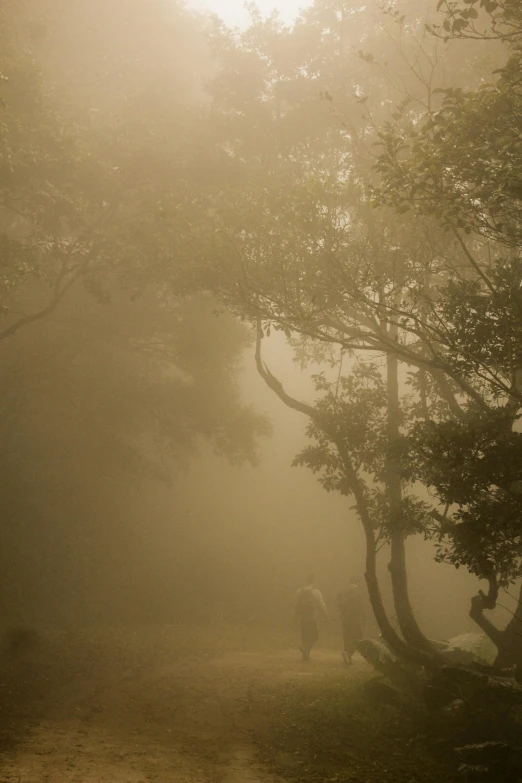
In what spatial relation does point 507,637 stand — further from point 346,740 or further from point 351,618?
point 351,618

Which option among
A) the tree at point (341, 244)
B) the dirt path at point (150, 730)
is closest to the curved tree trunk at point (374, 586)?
the tree at point (341, 244)

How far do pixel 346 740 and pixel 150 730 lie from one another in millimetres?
2560

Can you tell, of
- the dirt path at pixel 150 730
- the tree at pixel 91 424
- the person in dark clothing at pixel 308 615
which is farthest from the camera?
the tree at pixel 91 424

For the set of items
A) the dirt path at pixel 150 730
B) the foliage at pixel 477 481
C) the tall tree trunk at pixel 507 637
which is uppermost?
the foliage at pixel 477 481

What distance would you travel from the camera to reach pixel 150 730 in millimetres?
7582

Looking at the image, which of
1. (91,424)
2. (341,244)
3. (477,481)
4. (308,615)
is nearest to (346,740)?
(477,481)

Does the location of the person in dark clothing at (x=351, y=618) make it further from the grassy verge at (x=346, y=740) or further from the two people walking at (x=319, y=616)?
the grassy verge at (x=346, y=740)

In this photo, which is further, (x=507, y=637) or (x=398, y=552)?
(x=398, y=552)

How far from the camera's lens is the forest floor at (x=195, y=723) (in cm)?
613

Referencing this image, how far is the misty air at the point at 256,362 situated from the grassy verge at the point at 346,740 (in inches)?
2.5

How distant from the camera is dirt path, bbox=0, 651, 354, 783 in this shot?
5902 millimetres

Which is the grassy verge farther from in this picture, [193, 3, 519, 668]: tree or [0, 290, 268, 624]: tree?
[0, 290, 268, 624]: tree

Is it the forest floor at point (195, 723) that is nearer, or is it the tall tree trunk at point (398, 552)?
the forest floor at point (195, 723)

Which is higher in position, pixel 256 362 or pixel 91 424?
pixel 256 362
